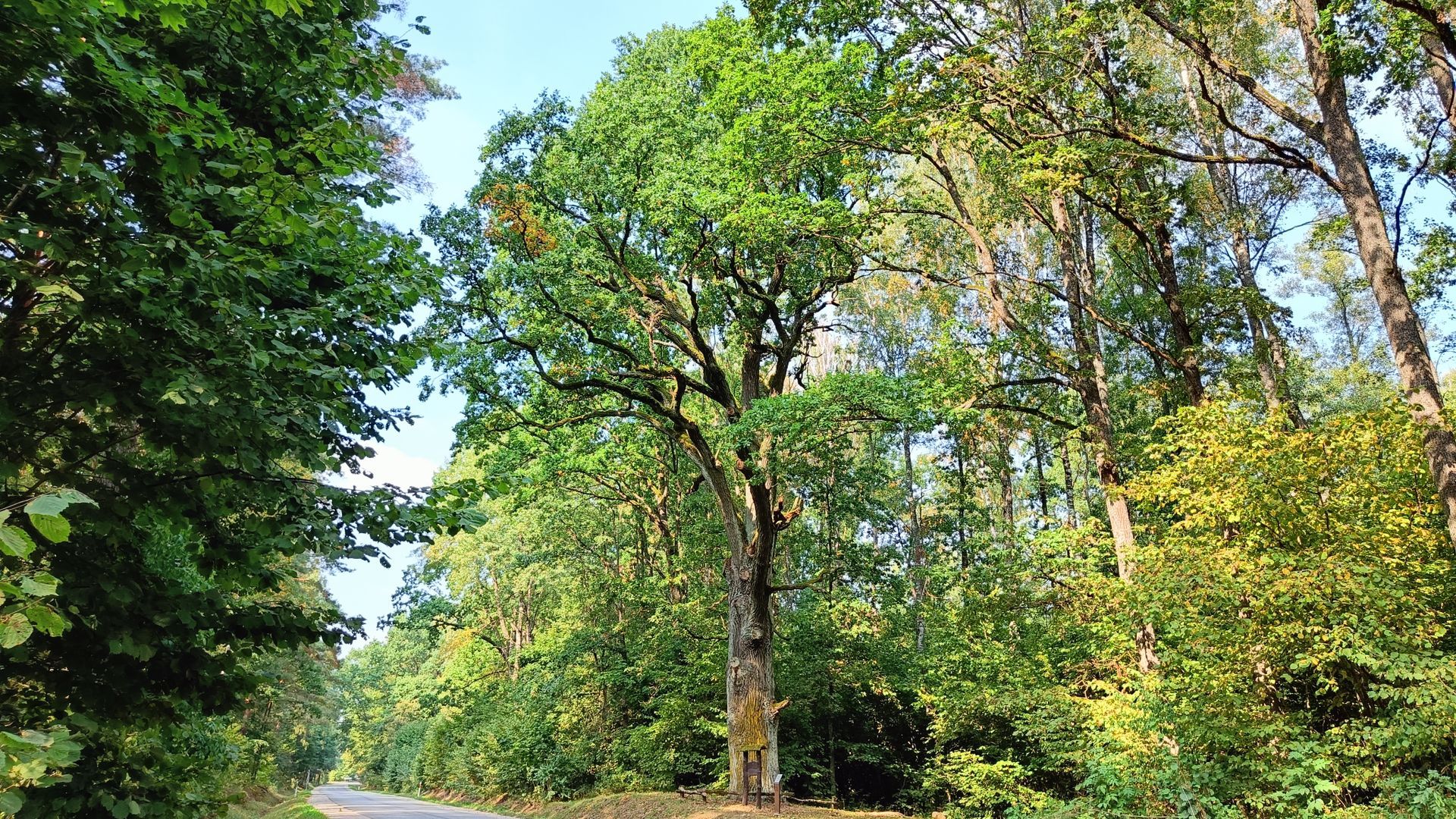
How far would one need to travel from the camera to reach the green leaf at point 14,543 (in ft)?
5.49

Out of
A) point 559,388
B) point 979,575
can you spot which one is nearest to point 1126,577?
point 979,575

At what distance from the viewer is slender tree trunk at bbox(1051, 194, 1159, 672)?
11062 mm

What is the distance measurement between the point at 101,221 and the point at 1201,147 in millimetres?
19035

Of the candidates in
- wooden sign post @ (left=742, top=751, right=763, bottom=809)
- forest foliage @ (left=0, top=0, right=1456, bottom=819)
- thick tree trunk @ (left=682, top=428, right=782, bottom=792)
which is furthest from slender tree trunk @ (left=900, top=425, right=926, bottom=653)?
wooden sign post @ (left=742, top=751, right=763, bottom=809)

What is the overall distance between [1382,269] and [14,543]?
10136mm

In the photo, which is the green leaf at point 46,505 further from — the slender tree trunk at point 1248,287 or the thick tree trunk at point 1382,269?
the slender tree trunk at point 1248,287

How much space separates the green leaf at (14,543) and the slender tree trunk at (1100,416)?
10316mm

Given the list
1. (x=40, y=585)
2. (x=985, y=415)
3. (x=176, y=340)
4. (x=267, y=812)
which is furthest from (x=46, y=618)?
(x=267, y=812)

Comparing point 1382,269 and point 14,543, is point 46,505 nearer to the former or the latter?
point 14,543

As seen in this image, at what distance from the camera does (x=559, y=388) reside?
42.7 feet

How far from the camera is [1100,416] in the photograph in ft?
40.9

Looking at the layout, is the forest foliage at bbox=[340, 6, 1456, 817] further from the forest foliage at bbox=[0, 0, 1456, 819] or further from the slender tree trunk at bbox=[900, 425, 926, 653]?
the slender tree trunk at bbox=[900, 425, 926, 653]

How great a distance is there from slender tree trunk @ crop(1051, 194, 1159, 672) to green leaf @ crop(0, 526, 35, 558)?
406 inches

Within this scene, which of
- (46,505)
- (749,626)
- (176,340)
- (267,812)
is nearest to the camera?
(46,505)
